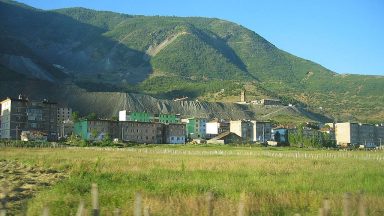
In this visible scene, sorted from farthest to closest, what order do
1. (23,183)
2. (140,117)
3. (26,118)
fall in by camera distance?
(140,117) → (26,118) → (23,183)

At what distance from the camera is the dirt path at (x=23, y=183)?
52.8 ft

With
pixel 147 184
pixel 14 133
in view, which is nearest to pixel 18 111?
pixel 14 133

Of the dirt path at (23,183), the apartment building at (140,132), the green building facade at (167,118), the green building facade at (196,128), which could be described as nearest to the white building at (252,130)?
the green building facade at (196,128)

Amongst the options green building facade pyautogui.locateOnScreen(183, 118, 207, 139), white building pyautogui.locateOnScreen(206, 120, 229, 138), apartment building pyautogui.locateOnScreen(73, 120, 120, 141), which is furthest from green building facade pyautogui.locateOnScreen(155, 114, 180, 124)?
apartment building pyautogui.locateOnScreen(73, 120, 120, 141)

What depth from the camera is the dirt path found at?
1608 cm

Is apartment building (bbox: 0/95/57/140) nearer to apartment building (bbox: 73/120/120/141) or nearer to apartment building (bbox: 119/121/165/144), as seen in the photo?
apartment building (bbox: 73/120/120/141)

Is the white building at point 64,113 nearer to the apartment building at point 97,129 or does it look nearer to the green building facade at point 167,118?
the green building facade at point 167,118

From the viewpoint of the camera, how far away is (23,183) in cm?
2211

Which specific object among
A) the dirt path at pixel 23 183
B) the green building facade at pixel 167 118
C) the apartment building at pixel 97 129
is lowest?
the dirt path at pixel 23 183

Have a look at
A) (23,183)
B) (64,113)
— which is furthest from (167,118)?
(23,183)

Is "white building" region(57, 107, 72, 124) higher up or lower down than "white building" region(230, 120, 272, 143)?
higher up

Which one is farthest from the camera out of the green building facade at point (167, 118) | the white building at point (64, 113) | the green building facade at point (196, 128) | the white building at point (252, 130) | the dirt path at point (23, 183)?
the green building facade at point (167, 118)

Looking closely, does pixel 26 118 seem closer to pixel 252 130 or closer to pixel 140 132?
pixel 140 132

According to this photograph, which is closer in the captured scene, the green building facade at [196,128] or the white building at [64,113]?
the green building facade at [196,128]
